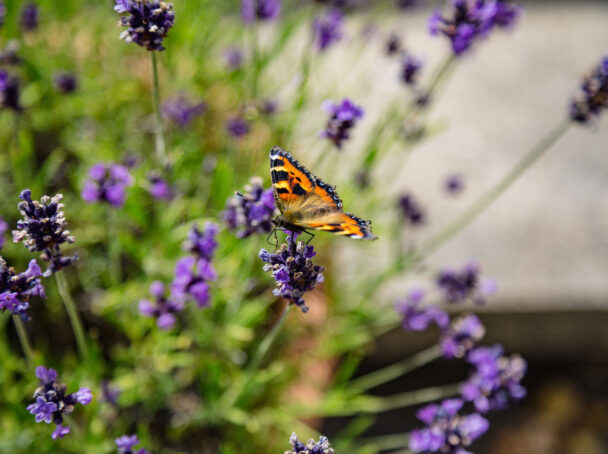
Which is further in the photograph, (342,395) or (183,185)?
(183,185)

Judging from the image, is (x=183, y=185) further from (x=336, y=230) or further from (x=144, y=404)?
(x=336, y=230)

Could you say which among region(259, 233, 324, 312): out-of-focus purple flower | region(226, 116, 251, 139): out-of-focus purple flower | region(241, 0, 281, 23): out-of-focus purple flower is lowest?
region(259, 233, 324, 312): out-of-focus purple flower

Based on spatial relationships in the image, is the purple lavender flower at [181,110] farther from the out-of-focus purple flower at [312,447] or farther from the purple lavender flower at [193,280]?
the out-of-focus purple flower at [312,447]

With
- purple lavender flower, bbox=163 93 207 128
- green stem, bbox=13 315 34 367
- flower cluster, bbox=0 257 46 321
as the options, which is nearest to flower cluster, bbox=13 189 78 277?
flower cluster, bbox=0 257 46 321

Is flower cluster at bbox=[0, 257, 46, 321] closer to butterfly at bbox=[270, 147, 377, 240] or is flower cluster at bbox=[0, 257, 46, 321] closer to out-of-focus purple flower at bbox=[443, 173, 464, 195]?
butterfly at bbox=[270, 147, 377, 240]

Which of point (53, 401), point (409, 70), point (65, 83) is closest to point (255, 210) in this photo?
point (53, 401)

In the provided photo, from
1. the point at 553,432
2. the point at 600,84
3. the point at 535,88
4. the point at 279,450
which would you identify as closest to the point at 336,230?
the point at 600,84
